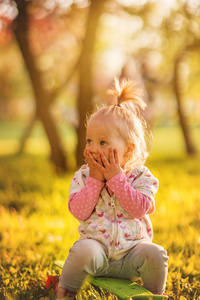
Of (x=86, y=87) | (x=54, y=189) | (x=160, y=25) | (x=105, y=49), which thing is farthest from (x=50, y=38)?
(x=54, y=189)

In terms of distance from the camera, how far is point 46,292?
2703 millimetres

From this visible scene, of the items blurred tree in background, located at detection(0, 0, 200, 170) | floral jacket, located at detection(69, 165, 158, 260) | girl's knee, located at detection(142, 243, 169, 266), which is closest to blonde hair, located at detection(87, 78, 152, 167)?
floral jacket, located at detection(69, 165, 158, 260)

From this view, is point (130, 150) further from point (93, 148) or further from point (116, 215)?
point (116, 215)

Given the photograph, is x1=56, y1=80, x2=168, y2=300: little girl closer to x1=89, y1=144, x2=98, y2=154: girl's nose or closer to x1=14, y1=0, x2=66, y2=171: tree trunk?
x1=89, y1=144, x2=98, y2=154: girl's nose

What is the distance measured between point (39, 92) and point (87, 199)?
5.45m

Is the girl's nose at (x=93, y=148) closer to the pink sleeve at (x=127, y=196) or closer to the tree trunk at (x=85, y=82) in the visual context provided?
the pink sleeve at (x=127, y=196)

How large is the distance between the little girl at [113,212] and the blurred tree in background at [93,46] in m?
4.46

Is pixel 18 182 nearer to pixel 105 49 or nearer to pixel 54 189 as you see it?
pixel 54 189

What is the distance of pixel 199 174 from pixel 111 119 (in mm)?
5994

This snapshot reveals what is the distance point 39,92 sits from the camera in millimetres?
7629

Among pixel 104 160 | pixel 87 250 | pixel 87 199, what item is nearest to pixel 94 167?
pixel 104 160

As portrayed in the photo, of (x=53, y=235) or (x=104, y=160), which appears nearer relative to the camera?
(x=104, y=160)

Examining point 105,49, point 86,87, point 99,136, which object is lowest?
point 99,136

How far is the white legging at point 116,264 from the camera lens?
92.7 inches
